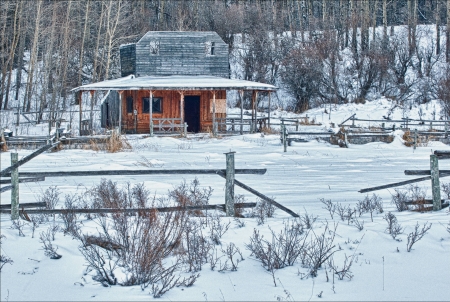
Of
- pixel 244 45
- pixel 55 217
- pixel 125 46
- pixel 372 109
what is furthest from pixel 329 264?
pixel 244 45

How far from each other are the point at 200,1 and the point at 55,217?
57.3m

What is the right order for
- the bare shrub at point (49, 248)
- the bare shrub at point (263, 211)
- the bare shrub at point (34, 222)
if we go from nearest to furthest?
the bare shrub at point (49, 248) < the bare shrub at point (34, 222) < the bare shrub at point (263, 211)

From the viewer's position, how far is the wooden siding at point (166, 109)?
109ft

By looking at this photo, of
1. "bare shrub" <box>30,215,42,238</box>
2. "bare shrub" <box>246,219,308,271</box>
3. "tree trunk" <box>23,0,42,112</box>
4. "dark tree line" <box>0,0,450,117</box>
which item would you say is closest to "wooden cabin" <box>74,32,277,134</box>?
"tree trunk" <box>23,0,42,112</box>

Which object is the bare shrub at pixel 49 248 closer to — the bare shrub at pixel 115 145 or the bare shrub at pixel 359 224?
the bare shrub at pixel 359 224

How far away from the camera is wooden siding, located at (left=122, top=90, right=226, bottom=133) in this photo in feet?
109

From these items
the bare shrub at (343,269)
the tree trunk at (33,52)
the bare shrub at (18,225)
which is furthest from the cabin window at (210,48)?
the bare shrub at (343,269)

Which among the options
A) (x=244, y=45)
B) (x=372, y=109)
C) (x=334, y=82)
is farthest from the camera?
(x=244, y=45)

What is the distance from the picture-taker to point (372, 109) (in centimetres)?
4316

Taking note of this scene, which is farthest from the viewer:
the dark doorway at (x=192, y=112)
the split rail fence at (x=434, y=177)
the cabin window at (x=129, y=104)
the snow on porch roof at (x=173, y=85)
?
the dark doorway at (x=192, y=112)

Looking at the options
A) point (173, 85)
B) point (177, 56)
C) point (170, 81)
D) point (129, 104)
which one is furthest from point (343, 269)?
point (177, 56)

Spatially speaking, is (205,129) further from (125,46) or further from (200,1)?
(200,1)

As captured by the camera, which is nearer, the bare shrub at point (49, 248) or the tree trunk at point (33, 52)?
the bare shrub at point (49, 248)

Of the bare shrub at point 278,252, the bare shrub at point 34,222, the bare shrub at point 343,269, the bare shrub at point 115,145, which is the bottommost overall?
the bare shrub at point 343,269
